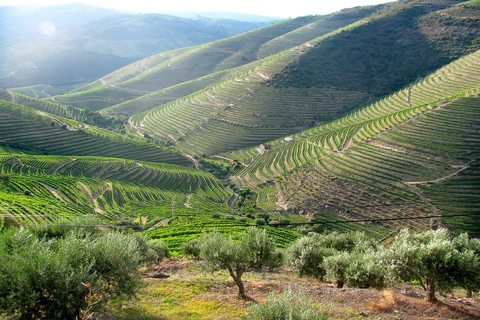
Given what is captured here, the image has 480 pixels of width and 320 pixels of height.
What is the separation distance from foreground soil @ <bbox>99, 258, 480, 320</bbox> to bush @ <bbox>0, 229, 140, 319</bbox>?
2005mm

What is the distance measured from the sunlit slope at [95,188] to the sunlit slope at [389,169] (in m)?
15.1

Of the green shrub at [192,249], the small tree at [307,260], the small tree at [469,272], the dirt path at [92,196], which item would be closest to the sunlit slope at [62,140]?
the dirt path at [92,196]

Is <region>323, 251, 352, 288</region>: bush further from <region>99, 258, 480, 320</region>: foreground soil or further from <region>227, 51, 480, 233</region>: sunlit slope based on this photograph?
<region>227, 51, 480, 233</region>: sunlit slope

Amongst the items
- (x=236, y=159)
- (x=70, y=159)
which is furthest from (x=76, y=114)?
(x=236, y=159)

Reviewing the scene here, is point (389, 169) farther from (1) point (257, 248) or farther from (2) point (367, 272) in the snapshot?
(1) point (257, 248)

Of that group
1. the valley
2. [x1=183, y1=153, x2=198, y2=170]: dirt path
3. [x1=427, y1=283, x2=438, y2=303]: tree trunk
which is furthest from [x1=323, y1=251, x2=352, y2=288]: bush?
[x1=183, y1=153, x2=198, y2=170]: dirt path

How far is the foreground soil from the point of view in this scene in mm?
16828

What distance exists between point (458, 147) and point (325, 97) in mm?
62639

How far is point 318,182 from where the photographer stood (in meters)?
65.2

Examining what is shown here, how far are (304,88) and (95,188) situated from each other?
90079 millimetres

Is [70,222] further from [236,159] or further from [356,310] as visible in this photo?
[236,159]

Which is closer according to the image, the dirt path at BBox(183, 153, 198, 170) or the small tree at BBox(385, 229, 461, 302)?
the small tree at BBox(385, 229, 461, 302)

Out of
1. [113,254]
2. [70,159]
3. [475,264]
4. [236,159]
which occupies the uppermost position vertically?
[113,254]

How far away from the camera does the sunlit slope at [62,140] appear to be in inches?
3189
